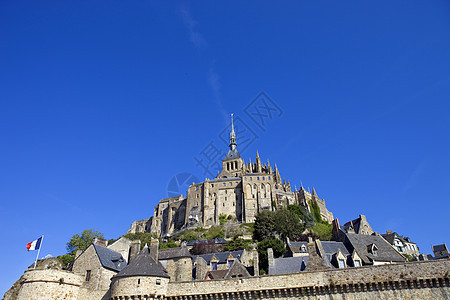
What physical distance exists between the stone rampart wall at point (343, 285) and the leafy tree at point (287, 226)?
32815 mm

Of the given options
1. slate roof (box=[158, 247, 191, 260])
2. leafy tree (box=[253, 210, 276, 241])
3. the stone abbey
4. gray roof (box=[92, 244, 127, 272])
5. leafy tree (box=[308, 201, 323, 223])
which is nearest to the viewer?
gray roof (box=[92, 244, 127, 272])

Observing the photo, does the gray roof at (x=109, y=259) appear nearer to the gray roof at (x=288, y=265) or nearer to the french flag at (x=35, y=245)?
the french flag at (x=35, y=245)

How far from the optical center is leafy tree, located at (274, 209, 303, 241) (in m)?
61.5

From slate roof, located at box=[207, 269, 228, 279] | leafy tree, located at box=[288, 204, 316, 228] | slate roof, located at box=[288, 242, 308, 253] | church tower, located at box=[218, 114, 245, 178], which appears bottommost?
slate roof, located at box=[207, 269, 228, 279]

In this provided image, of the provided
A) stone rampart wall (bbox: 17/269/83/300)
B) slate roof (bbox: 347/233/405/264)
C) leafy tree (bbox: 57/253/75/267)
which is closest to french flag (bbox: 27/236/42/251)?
stone rampart wall (bbox: 17/269/83/300)

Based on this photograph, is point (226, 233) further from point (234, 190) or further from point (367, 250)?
point (367, 250)

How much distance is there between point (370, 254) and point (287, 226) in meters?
26.9

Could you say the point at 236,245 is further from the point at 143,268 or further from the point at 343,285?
the point at 343,285

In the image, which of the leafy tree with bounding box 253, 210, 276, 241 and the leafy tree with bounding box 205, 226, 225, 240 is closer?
the leafy tree with bounding box 253, 210, 276, 241

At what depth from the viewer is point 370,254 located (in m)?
36.3

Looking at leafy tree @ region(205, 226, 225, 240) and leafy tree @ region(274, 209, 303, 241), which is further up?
leafy tree @ region(205, 226, 225, 240)

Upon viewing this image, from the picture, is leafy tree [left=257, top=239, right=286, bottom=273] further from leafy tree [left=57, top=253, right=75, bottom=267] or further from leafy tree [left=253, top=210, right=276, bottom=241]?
leafy tree [left=57, top=253, right=75, bottom=267]

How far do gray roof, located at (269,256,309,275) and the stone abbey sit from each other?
49.8 meters

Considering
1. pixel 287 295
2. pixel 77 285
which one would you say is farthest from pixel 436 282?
pixel 77 285
